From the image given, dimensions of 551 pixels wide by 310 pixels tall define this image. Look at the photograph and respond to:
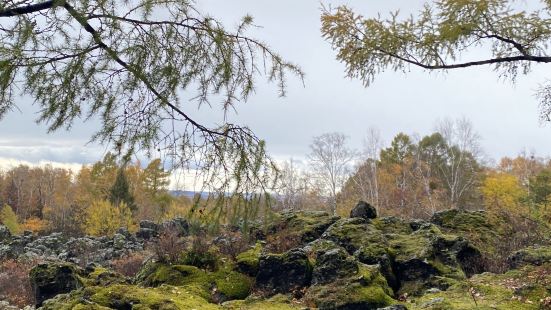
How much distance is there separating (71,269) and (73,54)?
8.32 meters

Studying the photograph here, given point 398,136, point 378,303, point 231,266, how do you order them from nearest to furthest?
point 378,303 → point 231,266 → point 398,136

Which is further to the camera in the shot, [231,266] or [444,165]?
[444,165]

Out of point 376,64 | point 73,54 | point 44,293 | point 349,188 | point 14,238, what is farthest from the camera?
point 349,188

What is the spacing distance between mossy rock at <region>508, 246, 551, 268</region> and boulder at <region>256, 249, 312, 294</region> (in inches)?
146

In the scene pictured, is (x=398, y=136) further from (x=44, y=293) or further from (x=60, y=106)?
(x=60, y=106)

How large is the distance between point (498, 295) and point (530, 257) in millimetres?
2654

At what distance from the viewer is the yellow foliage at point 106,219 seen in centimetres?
3378

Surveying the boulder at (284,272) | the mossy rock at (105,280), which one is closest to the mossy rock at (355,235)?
the boulder at (284,272)

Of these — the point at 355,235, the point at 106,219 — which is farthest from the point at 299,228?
the point at 106,219

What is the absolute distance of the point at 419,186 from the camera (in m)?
35.3

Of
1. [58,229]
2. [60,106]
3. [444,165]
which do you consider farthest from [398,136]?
[60,106]

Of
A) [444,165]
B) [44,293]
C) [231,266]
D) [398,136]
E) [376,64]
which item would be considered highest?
[398,136]

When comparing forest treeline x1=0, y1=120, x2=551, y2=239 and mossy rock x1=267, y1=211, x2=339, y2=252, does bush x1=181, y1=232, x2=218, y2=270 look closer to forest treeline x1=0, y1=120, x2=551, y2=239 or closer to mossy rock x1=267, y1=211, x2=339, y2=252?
mossy rock x1=267, y1=211, x2=339, y2=252

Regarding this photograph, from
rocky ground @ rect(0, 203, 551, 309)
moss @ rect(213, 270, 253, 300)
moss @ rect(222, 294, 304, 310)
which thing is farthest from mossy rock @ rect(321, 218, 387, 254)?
moss @ rect(222, 294, 304, 310)
